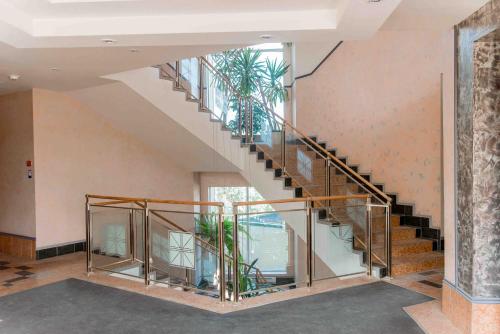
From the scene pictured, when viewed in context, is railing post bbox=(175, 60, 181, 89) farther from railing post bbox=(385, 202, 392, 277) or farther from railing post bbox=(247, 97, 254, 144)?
railing post bbox=(385, 202, 392, 277)

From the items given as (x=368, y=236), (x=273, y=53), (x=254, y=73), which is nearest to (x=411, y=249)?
(x=368, y=236)

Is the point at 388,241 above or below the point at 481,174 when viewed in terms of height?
below

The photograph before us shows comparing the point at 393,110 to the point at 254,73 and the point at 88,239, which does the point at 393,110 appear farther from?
the point at 88,239

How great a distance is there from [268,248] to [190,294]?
1.06 metres

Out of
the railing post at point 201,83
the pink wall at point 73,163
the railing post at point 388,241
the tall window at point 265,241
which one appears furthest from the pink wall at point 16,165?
the railing post at point 388,241

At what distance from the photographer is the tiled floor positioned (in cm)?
434

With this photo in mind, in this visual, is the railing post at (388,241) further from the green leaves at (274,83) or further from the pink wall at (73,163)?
the green leaves at (274,83)

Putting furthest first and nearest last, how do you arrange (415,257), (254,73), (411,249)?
(254,73) < (411,249) < (415,257)

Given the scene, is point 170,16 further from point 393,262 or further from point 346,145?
point 346,145

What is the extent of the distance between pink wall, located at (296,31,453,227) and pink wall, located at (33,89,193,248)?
399cm

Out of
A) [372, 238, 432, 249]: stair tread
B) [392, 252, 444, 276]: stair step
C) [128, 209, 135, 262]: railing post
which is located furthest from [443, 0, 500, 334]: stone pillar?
[128, 209, 135, 262]: railing post

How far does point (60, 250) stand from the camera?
727cm

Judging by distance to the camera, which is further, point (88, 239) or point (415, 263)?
point (88, 239)

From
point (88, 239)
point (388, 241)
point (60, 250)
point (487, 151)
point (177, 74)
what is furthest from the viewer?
point (177, 74)
